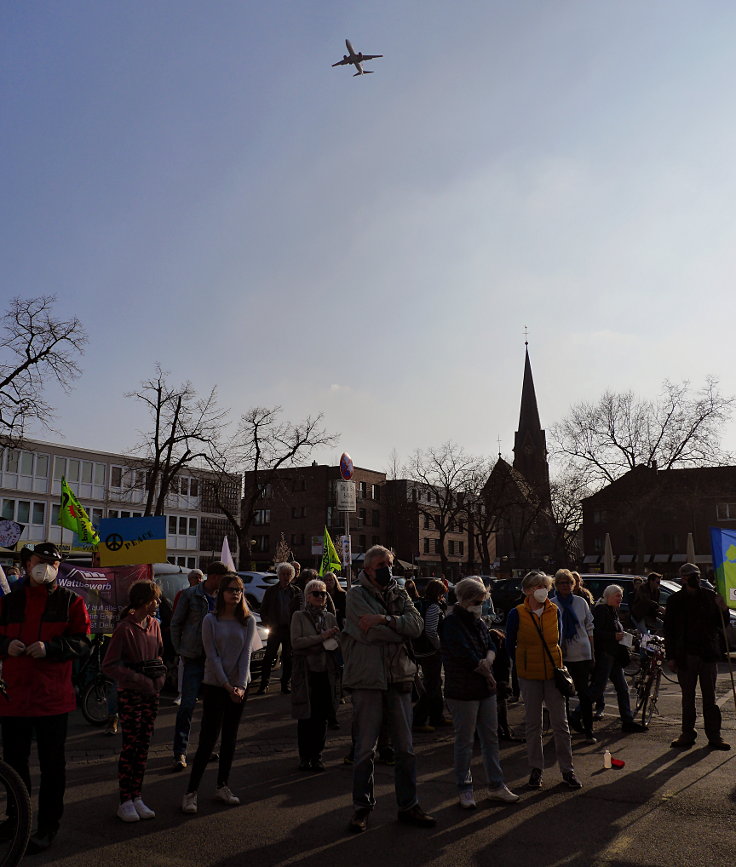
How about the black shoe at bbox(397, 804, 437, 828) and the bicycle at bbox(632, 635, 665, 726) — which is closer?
the black shoe at bbox(397, 804, 437, 828)

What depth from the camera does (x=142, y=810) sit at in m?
6.08

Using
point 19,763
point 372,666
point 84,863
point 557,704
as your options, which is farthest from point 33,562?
point 557,704

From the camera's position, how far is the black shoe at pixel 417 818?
5883 millimetres

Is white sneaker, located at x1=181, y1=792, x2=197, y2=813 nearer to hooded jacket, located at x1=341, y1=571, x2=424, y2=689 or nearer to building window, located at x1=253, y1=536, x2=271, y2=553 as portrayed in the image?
hooded jacket, located at x1=341, y1=571, x2=424, y2=689

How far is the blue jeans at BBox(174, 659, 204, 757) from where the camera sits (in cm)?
789

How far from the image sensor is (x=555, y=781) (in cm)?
728

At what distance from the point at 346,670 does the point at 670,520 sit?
77.2m

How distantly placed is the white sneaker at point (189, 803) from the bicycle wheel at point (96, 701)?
4.23 meters

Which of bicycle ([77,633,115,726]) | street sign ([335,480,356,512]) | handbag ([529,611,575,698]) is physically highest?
street sign ([335,480,356,512])

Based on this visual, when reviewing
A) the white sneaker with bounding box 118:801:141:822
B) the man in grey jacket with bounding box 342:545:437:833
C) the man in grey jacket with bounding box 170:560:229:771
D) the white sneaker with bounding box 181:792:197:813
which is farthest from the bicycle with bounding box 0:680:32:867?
the man in grey jacket with bounding box 170:560:229:771

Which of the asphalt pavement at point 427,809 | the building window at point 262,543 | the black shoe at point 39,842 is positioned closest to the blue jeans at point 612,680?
the asphalt pavement at point 427,809

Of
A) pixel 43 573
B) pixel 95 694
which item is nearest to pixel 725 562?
pixel 43 573

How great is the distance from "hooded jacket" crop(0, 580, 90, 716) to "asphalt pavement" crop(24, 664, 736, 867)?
97cm

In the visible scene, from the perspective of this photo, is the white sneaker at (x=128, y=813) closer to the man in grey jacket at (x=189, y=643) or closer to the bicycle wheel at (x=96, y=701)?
the man in grey jacket at (x=189, y=643)
